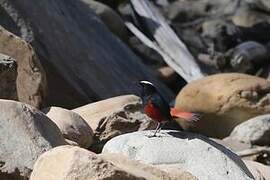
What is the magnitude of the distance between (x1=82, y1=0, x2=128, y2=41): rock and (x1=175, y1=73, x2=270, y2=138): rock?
7.97ft

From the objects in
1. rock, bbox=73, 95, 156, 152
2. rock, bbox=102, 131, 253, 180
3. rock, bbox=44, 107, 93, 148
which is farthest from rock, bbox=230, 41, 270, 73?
rock, bbox=102, 131, 253, 180

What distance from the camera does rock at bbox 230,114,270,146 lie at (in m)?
7.20

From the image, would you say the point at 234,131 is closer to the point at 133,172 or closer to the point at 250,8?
the point at 133,172

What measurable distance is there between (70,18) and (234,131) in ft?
7.27

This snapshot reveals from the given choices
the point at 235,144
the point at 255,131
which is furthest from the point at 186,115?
the point at 255,131

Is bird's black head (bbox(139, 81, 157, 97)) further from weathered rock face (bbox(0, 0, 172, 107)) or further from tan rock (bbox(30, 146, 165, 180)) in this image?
weathered rock face (bbox(0, 0, 172, 107))

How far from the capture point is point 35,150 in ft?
13.1

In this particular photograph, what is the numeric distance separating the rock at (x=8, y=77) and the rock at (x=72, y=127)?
0.95ft

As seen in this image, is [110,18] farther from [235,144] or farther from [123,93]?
[235,144]

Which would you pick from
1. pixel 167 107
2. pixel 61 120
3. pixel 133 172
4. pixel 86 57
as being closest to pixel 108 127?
pixel 61 120

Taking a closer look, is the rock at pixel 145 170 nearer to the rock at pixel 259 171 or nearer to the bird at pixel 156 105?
the bird at pixel 156 105

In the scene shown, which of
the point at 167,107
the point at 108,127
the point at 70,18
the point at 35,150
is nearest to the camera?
the point at 35,150

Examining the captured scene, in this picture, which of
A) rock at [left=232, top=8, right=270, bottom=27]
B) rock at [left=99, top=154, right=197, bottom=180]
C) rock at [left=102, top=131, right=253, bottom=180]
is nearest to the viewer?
rock at [left=99, top=154, right=197, bottom=180]

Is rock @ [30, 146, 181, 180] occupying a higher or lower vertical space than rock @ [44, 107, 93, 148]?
higher
